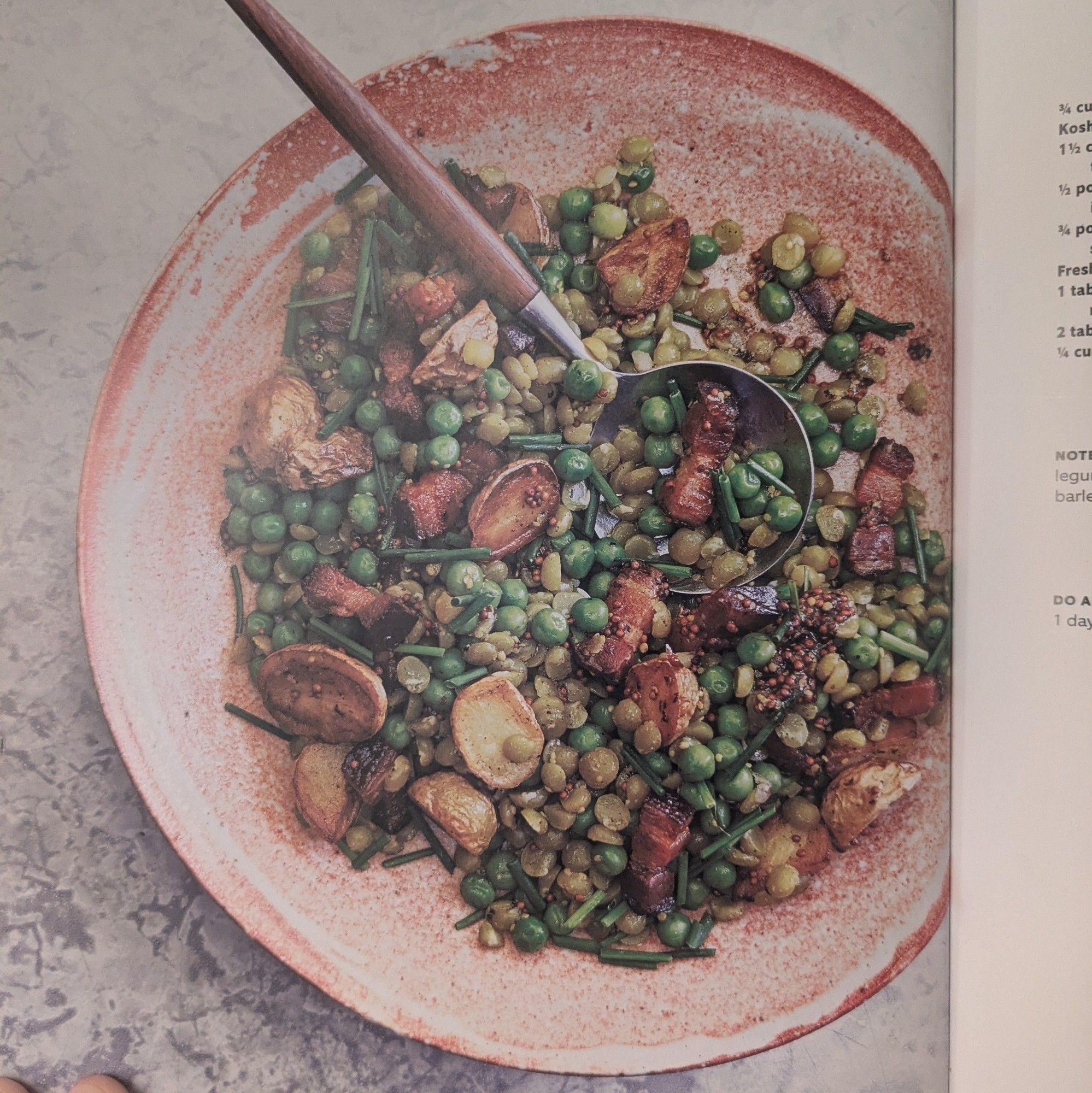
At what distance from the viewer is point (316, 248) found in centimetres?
93

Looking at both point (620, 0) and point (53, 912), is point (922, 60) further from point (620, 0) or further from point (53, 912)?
point (53, 912)

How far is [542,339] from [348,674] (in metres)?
0.48

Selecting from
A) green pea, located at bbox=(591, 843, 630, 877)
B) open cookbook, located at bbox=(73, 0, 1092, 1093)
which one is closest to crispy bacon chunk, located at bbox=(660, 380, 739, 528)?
open cookbook, located at bbox=(73, 0, 1092, 1093)

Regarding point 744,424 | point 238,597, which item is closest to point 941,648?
point 744,424

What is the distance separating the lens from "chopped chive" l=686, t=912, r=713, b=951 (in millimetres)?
979

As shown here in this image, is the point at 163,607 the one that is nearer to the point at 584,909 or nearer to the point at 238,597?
the point at 238,597

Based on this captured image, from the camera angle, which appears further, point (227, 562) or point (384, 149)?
point (227, 562)

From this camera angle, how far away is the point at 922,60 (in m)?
0.92

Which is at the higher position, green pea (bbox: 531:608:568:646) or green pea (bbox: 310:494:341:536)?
green pea (bbox: 310:494:341:536)

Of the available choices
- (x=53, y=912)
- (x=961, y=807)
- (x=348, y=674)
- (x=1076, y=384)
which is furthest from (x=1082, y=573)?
(x=53, y=912)

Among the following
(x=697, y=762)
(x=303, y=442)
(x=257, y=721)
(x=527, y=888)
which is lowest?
(x=527, y=888)

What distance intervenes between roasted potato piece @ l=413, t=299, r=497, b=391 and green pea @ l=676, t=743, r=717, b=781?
1.75ft

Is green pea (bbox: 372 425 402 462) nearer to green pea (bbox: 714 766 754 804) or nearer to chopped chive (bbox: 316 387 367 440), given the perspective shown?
chopped chive (bbox: 316 387 367 440)

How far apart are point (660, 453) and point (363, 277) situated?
43 centimetres
